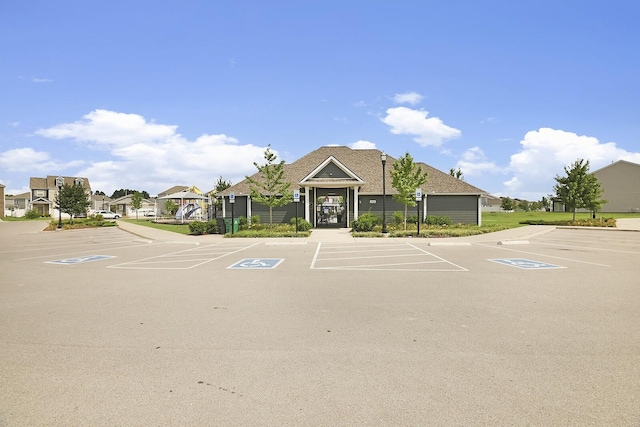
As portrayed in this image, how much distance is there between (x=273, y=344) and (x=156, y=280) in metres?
5.98

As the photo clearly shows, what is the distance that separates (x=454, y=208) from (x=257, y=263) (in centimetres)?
2356

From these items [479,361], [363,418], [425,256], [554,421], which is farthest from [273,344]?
[425,256]

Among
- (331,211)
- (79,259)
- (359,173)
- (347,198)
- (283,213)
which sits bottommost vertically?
(79,259)

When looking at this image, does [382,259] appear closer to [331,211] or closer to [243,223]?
[243,223]

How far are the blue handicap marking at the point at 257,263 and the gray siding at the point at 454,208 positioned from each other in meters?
21.4

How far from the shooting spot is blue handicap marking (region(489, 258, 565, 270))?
39.6 feet

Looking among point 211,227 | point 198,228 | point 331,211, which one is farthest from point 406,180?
point 198,228

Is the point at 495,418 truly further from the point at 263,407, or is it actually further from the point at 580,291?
the point at 580,291

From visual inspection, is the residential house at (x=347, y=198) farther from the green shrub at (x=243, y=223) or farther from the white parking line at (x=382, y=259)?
the white parking line at (x=382, y=259)

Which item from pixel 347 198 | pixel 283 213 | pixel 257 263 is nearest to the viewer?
pixel 257 263

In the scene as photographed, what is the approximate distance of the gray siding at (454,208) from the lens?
108 ft

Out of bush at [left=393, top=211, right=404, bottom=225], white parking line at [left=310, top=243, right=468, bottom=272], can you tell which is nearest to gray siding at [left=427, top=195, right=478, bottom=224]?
bush at [left=393, top=211, right=404, bottom=225]

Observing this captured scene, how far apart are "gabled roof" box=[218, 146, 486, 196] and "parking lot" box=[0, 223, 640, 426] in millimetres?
21583

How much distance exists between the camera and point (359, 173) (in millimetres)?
35188
